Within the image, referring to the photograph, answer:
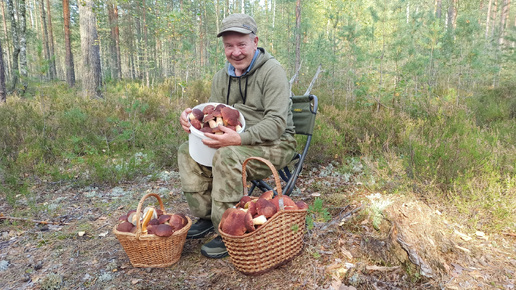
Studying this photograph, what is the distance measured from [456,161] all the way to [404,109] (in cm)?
304

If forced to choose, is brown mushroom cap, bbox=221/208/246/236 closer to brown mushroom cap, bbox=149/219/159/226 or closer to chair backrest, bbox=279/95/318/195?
brown mushroom cap, bbox=149/219/159/226

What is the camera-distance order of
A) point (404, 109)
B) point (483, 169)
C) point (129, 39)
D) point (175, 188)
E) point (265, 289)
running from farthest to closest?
point (129, 39) → point (404, 109) → point (175, 188) → point (483, 169) → point (265, 289)

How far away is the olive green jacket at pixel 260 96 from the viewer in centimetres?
231

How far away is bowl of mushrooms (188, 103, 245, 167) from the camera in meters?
2.17

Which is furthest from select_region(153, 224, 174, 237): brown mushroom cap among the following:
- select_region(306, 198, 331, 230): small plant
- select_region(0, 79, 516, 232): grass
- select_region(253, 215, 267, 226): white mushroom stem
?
select_region(0, 79, 516, 232): grass

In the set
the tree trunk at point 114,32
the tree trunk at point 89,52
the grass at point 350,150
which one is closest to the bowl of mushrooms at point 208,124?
the grass at point 350,150

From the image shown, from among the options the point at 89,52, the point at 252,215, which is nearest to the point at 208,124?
the point at 252,215

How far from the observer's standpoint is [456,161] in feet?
10.1

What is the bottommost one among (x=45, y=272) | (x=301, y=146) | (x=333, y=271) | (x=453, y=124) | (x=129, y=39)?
(x=45, y=272)

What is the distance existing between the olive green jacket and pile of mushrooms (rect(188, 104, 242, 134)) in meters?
0.13

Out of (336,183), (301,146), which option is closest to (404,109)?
(301,146)

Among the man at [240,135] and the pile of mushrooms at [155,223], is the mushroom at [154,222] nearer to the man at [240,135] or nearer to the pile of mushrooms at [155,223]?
the pile of mushrooms at [155,223]

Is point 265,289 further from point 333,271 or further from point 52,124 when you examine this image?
point 52,124

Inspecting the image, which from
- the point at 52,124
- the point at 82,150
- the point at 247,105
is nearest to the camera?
the point at 247,105
